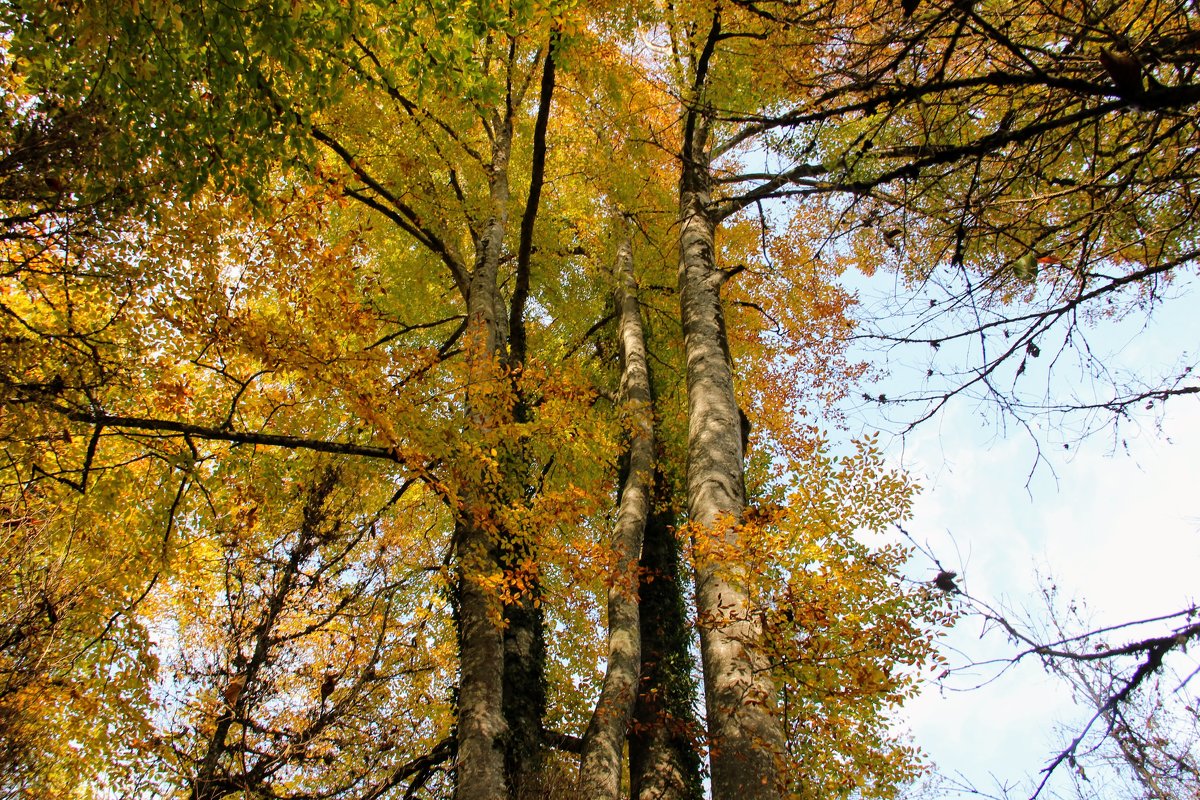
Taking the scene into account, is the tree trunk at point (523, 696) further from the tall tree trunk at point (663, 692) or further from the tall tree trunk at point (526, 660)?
the tall tree trunk at point (663, 692)

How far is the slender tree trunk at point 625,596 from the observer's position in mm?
5016


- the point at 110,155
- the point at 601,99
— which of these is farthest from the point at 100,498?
the point at 601,99

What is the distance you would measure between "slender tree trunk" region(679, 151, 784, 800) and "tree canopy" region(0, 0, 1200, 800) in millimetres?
26

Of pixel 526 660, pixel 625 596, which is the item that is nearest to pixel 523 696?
pixel 526 660

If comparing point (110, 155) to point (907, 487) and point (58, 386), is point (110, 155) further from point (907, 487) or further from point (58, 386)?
point (907, 487)

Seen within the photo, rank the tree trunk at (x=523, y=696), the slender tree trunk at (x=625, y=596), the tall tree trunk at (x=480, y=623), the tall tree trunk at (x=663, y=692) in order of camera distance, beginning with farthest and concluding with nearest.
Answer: the tall tree trunk at (x=663, y=692)
the tree trunk at (x=523, y=696)
the slender tree trunk at (x=625, y=596)
the tall tree trunk at (x=480, y=623)

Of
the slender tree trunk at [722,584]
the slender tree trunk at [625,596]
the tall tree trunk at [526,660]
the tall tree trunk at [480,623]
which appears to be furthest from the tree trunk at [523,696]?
the slender tree trunk at [722,584]

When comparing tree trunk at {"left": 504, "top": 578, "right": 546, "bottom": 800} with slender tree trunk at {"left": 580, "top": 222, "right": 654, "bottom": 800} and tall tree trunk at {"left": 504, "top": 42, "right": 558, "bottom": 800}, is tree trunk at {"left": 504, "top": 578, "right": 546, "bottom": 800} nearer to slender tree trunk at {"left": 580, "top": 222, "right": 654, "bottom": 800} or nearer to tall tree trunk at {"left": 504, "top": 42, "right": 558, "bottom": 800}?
tall tree trunk at {"left": 504, "top": 42, "right": 558, "bottom": 800}

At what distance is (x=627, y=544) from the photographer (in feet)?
21.2

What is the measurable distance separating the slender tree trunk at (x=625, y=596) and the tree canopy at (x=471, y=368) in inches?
1.8

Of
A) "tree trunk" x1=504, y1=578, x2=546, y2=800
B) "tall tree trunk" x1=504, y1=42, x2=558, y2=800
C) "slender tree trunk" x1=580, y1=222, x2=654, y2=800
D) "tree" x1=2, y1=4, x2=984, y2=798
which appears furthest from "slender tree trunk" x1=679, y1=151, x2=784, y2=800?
"tree trunk" x1=504, y1=578, x2=546, y2=800

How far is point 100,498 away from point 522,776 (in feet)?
15.9

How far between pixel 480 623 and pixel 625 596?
1.45 m

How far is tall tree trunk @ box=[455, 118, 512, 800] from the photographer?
453 cm
